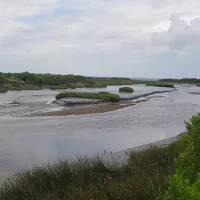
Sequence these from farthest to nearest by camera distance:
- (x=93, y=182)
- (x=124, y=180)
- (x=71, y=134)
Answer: (x=71, y=134) → (x=93, y=182) → (x=124, y=180)

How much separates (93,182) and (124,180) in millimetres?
918

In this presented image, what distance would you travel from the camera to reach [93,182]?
9.91 meters

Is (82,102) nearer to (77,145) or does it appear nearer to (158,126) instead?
(158,126)

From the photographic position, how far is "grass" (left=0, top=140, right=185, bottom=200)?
7156 millimetres

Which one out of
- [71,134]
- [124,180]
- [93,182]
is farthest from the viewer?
[71,134]

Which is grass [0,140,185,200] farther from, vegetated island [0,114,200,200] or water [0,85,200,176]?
water [0,85,200,176]

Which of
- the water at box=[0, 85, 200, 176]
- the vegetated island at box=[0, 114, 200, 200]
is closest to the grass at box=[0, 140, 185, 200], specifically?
the vegetated island at box=[0, 114, 200, 200]

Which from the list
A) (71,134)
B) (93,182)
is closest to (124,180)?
(93,182)

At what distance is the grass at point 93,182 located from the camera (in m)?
7.16

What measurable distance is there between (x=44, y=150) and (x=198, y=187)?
1595 cm

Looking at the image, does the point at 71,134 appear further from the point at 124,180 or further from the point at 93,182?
the point at 124,180

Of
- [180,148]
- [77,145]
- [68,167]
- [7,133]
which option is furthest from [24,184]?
[7,133]

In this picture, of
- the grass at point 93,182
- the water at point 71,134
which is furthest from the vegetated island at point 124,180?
the water at point 71,134

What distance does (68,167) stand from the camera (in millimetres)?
10797
